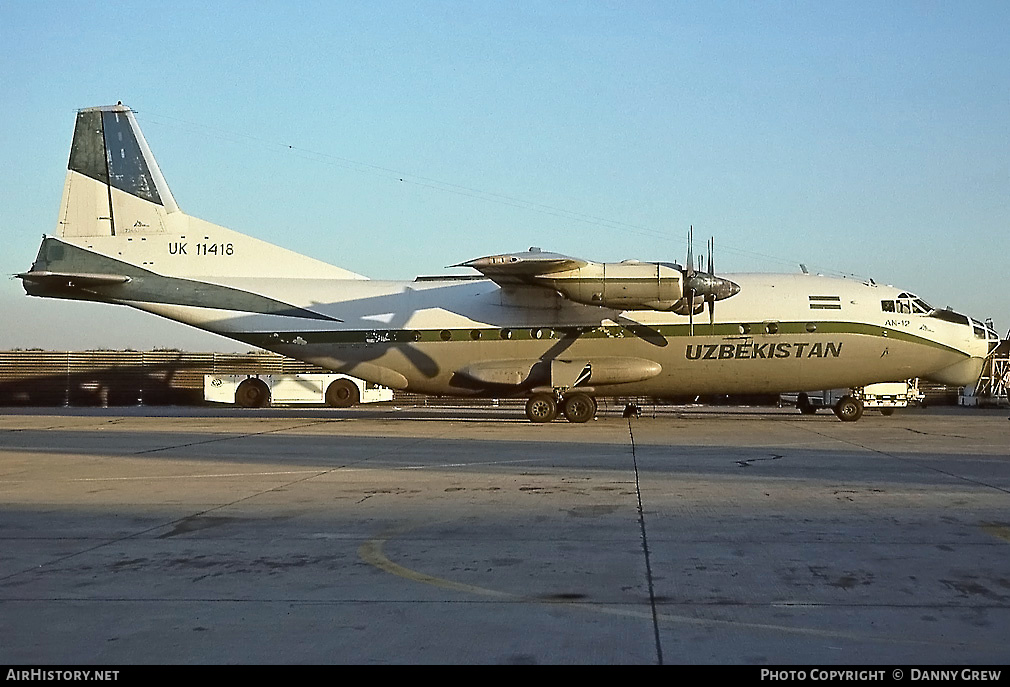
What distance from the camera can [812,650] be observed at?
5.93 meters

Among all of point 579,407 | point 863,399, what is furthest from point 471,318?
point 863,399

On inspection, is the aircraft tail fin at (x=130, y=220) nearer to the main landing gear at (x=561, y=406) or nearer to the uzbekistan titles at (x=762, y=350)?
the main landing gear at (x=561, y=406)

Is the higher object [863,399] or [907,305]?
[907,305]

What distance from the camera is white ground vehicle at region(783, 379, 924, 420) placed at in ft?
103

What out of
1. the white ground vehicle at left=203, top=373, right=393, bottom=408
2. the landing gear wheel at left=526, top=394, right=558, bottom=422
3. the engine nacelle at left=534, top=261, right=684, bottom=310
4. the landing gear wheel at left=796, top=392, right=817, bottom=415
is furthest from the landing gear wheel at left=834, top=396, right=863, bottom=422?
the white ground vehicle at left=203, top=373, right=393, bottom=408

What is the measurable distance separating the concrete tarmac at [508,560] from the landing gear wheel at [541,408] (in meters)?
11.7

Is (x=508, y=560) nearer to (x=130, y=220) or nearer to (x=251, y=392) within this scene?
(x=130, y=220)

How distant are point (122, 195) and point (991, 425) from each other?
28.9 meters

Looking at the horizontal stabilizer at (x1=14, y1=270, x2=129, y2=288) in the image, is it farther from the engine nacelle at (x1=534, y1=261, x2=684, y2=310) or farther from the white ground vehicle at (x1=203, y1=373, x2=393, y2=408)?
the white ground vehicle at (x1=203, y1=373, x2=393, y2=408)

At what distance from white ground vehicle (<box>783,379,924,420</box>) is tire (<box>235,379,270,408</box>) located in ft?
85.4

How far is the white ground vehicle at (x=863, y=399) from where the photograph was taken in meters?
31.4

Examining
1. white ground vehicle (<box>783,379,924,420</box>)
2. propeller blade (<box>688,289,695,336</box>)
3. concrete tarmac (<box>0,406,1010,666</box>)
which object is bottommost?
concrete tarmac (<box>0,406,1010,666</box>)

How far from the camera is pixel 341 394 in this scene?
159ft

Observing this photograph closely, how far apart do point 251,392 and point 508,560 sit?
40.9 metres
